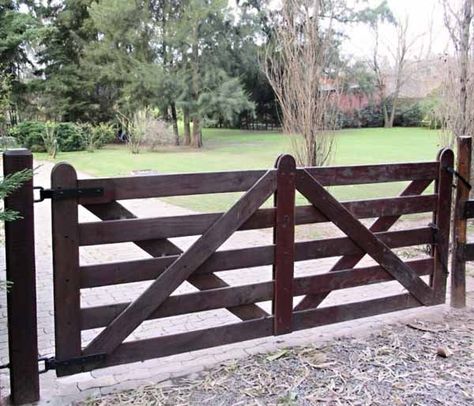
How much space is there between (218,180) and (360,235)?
1108mm

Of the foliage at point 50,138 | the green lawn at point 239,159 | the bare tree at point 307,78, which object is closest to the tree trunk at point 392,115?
the green lawn at point 239,159

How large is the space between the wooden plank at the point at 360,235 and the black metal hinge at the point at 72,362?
1.54m

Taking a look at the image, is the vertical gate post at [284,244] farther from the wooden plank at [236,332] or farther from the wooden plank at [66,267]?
the wooden plank at [66,267]

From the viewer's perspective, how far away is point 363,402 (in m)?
2.62

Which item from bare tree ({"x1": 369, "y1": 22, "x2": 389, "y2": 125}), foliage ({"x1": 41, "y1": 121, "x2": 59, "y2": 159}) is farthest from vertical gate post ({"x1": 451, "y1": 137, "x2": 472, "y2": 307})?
bare tree ({"x1": 369, "y1": 22, "x2": 389, "y2": 125})

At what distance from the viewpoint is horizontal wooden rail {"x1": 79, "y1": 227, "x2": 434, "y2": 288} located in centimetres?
268

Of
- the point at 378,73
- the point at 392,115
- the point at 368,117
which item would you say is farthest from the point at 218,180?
the point at 368,117

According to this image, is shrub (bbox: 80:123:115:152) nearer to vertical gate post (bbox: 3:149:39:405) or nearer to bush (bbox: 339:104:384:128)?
bush (bbox: 339:104:384:128)

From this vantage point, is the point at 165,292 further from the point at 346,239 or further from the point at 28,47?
the point at 28,47

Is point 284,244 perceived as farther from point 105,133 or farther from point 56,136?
point 105,133

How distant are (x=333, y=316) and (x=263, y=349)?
53 centimetres

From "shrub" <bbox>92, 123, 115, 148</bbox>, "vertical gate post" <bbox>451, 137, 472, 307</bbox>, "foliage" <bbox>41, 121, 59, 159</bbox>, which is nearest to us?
"vertical gate post" <bbox>451, 137, 472, 307</bbox>

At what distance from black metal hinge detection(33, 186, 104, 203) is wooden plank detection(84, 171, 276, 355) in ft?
1.96

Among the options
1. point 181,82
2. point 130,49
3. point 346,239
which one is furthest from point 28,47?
point 346,239
